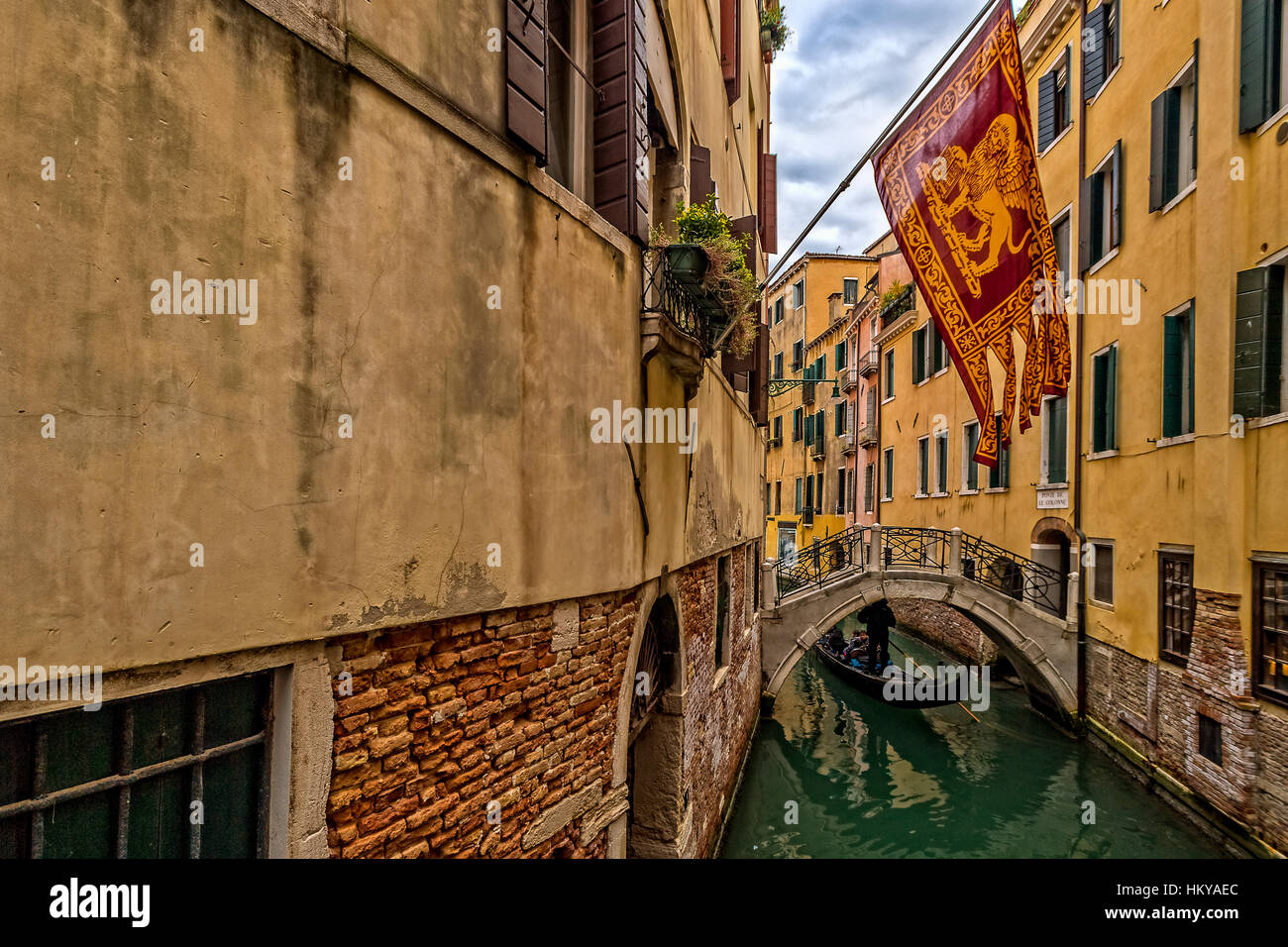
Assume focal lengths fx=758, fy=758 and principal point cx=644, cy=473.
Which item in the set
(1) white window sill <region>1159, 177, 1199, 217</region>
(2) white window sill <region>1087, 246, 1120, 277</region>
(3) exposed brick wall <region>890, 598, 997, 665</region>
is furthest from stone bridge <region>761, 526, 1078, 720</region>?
(1) white window sill <region>1159, 177, 1199, 217</region>

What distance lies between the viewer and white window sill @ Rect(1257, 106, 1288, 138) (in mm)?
7414

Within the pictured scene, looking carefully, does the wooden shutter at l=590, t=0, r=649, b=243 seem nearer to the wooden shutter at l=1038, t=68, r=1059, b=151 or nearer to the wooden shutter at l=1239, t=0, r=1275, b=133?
the wooden shutter at l=1239, t=0, r=1275, b=133

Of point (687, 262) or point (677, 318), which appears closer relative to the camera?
point (687, 262)

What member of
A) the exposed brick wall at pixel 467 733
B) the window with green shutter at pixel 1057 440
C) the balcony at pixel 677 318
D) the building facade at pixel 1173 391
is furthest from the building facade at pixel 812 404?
the exposed brick wall at pixel 467 733

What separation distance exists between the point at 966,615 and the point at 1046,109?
900 centimetres

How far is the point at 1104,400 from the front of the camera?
1130cm

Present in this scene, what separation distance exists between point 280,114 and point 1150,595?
1116 centimetres

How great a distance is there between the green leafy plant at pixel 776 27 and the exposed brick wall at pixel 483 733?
39.8ft

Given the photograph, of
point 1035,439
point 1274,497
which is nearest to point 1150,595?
point 1274,497

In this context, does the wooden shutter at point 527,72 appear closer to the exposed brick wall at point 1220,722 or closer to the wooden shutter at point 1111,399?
the exposed brick wall at point 1220,722

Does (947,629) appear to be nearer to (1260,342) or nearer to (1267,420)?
(1267,420)

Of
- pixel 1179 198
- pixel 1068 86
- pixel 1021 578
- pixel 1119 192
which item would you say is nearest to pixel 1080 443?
pixel 1021 578

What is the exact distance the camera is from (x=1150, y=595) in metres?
9.87

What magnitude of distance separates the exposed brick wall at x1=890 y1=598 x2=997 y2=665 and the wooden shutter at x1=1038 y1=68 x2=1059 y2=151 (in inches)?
336
